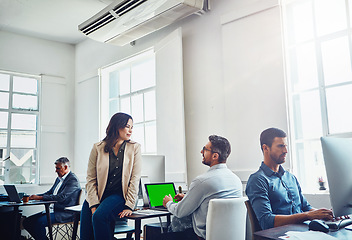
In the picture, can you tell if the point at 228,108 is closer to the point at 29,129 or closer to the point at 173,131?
the point at 173,131

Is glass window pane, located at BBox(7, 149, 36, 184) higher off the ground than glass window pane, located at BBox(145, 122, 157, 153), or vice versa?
glass window pane, located at BBox(145, 122, 157, 153)

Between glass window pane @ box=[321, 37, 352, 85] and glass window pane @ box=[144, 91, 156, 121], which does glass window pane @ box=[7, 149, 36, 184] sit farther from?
glass window pane @ box=[321, 37, 352, 85]

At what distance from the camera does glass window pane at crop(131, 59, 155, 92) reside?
5.44m

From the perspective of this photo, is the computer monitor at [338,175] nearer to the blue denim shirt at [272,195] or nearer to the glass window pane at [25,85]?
the blue denim shirt at [272,195]

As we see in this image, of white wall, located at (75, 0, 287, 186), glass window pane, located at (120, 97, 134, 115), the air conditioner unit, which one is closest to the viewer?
white wall, located at (75, 0, 287, 186)

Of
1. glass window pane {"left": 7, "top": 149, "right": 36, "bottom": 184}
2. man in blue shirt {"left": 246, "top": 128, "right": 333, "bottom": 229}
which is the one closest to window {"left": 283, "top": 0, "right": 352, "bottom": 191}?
man in blue shirt {"left": 246, "top": 128, "right": 333, "bottom": 229}

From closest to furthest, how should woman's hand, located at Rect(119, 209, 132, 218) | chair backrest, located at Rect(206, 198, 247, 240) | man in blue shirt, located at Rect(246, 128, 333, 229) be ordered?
man in blue shirt, located at Rect(246, 128, 333, 229), chair backrest, located at Rect(206, 198, 247, 240), woman's hand, located at Rect(119, 209, 132, 218)

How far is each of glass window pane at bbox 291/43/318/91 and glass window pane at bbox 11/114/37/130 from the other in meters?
4.52

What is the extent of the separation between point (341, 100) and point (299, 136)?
55 centimetres

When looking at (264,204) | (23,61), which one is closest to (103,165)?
(264,204)

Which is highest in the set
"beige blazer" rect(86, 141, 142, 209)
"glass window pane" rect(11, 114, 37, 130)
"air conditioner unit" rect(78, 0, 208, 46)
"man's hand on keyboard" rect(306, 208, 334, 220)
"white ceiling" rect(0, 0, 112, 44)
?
"white ceiling" rect(0, 0, 112, 44)

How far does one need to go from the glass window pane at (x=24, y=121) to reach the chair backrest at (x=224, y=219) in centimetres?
482

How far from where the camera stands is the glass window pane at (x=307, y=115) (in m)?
3.54

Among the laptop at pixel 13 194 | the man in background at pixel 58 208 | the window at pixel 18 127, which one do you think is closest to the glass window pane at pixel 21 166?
the window at pixel 18 127
